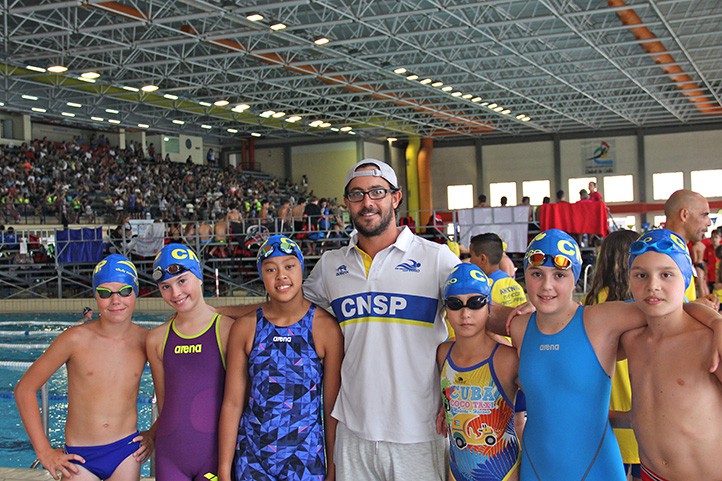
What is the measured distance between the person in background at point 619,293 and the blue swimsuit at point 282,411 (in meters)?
1.33

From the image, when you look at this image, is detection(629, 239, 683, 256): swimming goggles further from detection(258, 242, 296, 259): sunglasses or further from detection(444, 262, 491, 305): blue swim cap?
detection(258, 242, 296, 259): sunglasses

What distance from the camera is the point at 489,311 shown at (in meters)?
2.92

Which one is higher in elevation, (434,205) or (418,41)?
A: (418,41)

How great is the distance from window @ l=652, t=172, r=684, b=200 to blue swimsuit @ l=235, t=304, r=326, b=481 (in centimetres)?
3399

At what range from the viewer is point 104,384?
10.9ft

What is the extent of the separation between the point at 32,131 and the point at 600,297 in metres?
30.8

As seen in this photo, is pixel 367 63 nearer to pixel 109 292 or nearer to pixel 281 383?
pixel 109 292

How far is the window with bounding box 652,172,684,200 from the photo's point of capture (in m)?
33.9

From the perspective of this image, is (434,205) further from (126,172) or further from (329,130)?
(126,172)

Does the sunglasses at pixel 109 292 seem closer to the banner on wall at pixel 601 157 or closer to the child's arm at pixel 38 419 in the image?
the child's arm at pixel 38 419

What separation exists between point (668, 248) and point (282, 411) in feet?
4.98

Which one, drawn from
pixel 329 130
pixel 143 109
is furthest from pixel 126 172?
pixel 329 130

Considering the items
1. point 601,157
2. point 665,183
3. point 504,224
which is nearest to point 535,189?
point 601,157

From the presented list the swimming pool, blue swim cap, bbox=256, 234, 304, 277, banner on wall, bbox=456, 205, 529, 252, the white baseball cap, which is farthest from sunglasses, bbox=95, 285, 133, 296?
banner on wall, bbox=456, 205, 529, 252
